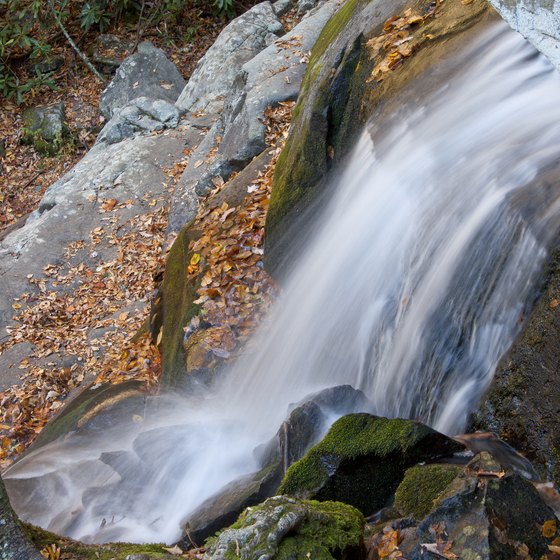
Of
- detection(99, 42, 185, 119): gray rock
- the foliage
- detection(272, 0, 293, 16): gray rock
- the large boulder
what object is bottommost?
the large boulder

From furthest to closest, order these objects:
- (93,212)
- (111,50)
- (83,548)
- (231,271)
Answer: (111,50) → (93,212) → (231,271) → (83,548)

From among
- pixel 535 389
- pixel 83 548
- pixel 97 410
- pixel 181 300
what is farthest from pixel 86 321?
pixel 535 389

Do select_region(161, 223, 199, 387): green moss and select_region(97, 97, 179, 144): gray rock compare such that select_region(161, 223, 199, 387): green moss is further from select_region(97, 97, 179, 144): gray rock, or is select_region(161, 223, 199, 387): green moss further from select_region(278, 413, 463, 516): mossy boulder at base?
select_region(97, 97, 179, 144): gray rock

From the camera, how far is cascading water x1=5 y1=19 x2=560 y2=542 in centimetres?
451

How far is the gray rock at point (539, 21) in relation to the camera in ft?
10.1

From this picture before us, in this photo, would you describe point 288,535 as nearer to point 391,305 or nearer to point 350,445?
point 350,445

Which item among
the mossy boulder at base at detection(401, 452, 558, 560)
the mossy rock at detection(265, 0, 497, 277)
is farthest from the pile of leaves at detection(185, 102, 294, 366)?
the mossy boulder at base at detection(401, 452, 558, 560)

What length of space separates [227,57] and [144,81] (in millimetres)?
1898

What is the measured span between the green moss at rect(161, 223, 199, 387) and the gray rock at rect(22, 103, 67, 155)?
7384 mm

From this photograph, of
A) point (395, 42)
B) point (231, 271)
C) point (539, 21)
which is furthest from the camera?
point (231, 271)

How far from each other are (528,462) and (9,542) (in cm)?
261

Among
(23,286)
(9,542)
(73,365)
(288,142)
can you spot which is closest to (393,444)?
(9,542)

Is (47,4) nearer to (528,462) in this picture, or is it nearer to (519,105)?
(519,105)

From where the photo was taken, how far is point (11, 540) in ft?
10.4
